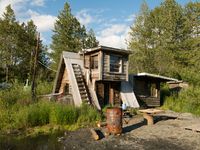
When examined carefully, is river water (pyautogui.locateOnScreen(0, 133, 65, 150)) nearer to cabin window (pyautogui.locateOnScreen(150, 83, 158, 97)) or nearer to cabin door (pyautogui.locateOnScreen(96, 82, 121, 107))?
cabin door (pyautogui.locateOnScreen(96, 82, 121, 107))

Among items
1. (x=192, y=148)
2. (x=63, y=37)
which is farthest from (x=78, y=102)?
(x=63, y=37)

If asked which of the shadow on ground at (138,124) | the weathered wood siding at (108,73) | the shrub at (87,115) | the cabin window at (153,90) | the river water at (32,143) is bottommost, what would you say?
the river water at (32,143)

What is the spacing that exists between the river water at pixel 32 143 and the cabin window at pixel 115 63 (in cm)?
1009

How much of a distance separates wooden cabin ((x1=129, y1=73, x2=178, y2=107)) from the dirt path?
10.0 meters

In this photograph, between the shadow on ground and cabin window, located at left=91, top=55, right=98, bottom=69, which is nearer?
the shadow on ground

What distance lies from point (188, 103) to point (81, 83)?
9064 millimetres

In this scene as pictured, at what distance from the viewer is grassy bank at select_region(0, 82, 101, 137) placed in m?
15.8

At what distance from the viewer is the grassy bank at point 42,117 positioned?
51.8 ft

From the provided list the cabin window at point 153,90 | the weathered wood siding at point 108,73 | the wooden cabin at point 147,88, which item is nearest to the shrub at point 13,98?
the weathered wood siding at point 108,73

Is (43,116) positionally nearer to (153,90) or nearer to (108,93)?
(108,93)

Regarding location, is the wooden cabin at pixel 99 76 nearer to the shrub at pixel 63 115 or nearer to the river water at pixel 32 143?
the shrub at pixel 63 115

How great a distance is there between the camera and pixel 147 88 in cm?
2689

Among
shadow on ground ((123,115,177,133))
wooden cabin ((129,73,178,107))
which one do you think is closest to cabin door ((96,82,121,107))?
wooden cabin ((129,73,178,107))

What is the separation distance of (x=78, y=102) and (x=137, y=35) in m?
23.9
